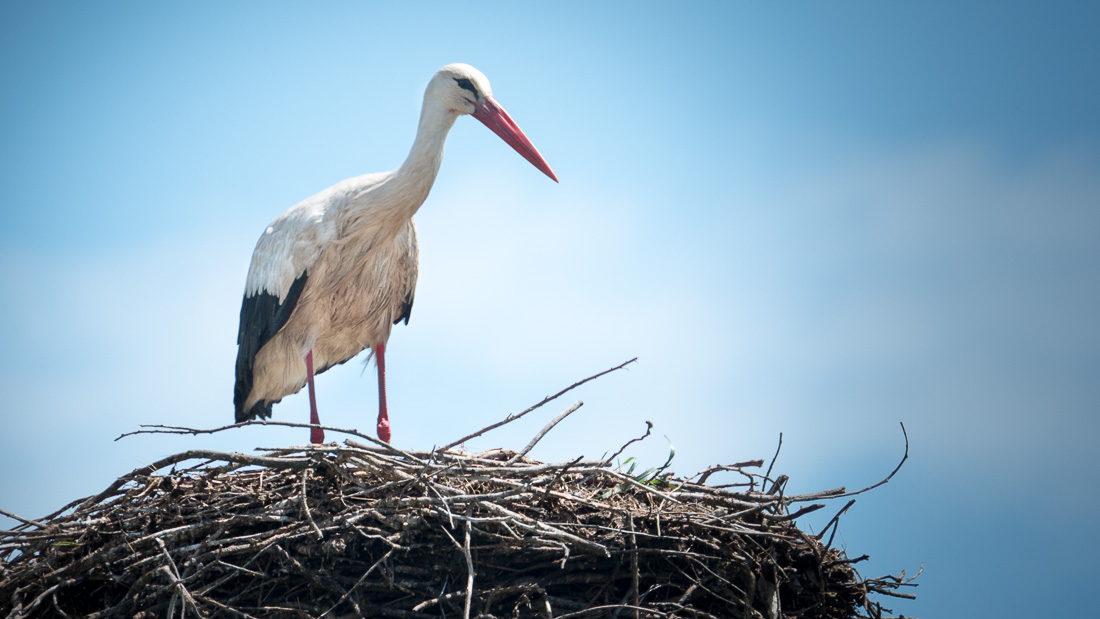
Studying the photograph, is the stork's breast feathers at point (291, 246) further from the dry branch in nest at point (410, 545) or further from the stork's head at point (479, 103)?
the dry branch in nest at point (410, 545)

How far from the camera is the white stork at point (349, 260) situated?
4.92 metres

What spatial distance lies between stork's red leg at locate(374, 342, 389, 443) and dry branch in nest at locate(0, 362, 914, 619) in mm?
1710

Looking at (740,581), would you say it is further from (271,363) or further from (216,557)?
(271,363)

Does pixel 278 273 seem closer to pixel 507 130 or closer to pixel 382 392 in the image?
pixel 382 392

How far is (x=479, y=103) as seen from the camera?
491 cm

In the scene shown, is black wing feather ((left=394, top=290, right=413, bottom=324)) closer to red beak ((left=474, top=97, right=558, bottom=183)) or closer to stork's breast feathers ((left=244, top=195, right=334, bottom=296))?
stork's breast feathers ((left=244, top=195, right=334, bottom=296))

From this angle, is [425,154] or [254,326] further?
[254,326]

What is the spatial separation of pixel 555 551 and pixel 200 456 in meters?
1.20

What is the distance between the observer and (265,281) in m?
5.14

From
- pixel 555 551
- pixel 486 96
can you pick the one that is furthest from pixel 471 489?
pixel 486 96

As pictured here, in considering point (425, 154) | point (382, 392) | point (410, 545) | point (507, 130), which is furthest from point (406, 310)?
point (410, 545)

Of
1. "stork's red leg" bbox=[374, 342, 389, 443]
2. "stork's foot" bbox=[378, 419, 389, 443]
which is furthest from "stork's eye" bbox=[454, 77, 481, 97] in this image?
"stork's foot" bbox=[378, 419, 389, 443]

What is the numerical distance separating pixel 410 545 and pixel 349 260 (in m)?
2.16

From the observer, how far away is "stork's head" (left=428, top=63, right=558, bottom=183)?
4895 mm
